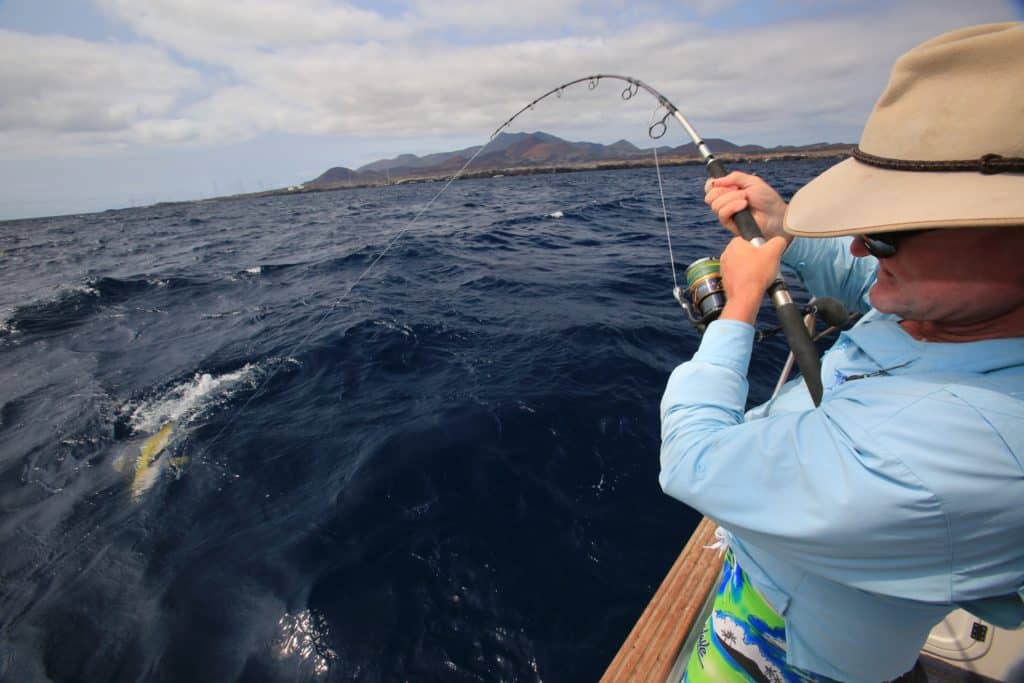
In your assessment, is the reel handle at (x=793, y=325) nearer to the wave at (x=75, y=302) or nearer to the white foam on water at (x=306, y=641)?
the white foam on water at (x=306, y=641)

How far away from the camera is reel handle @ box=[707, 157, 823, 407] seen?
1362 mm

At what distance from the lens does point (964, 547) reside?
0.88 meters

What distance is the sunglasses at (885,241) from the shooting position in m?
1.07

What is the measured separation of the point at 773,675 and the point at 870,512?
3.70 feet

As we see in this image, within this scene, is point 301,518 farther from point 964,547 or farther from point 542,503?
point 964,547

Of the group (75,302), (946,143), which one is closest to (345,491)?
(946,143)

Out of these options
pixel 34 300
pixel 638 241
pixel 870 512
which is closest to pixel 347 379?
pixel 870 512

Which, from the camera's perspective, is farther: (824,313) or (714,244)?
(714,244)

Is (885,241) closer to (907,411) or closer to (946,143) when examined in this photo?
(946,143)

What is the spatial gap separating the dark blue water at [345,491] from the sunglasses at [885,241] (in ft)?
9.22

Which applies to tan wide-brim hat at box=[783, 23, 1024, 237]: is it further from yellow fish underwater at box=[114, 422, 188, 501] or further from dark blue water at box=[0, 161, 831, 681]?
yellow fish underwater at box=[114, 422, 188, 501]

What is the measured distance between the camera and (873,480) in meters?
0.88

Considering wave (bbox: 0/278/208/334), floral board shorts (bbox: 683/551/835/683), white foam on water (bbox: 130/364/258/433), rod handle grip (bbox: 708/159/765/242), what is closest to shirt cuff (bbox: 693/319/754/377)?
rod handle grip (bbox: 708/159/765/242)

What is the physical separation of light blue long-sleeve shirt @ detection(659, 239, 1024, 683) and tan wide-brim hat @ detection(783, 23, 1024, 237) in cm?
33
